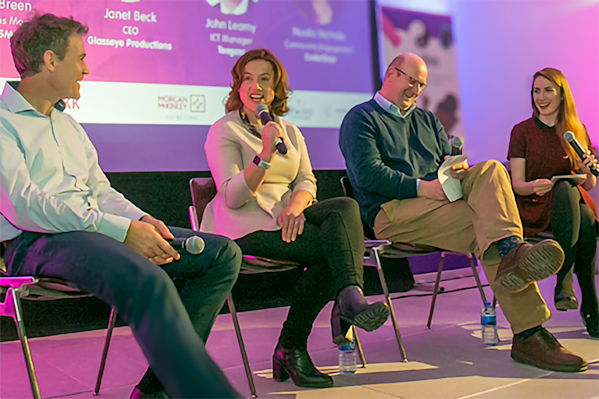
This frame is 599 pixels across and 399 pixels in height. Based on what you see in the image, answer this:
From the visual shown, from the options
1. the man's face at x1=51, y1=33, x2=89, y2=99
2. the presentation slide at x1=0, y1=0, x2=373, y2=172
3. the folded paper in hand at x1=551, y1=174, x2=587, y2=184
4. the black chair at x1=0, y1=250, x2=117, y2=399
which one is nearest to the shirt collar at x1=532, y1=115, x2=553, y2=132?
the folded paper in hand at x1=551, y1=174, x2=587, y2=184

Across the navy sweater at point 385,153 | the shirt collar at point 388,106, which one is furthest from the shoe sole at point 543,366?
the shirt collar at point 388,106

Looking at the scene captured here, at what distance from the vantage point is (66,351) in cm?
234

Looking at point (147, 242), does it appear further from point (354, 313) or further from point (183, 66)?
point (183, 66)

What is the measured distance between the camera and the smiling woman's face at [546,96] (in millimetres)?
2633

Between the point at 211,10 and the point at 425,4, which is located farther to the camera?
the point at 425,4

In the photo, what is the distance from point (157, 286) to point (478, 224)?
4.11ft

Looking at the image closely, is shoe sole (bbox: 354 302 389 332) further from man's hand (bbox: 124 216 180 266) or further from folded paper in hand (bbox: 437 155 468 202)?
folded paper in hand (bbox: 437 155 468 202)

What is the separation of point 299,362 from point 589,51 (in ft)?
13.4

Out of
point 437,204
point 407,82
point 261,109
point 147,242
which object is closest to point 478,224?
point 437,204

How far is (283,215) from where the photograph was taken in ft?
6.05

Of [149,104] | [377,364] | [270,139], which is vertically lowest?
[377,364]

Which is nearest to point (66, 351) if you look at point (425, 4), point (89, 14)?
point (89, 14)

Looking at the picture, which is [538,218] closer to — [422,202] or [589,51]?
[422,202]

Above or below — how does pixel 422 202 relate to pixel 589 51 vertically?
below
